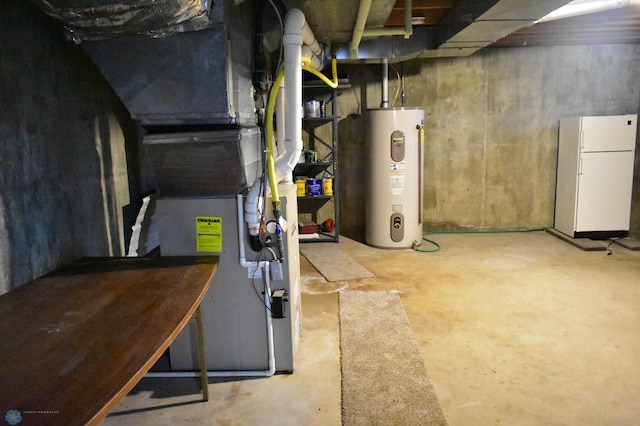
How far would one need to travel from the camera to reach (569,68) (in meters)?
5.20

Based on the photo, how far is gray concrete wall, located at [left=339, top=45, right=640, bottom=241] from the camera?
5.20m

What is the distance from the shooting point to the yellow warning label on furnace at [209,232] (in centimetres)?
228

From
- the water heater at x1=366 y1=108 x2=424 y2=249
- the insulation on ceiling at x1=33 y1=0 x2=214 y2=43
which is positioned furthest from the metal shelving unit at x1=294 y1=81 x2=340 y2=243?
the insulation on ceiling at x1=33 y1=0 x2=214 y2=43

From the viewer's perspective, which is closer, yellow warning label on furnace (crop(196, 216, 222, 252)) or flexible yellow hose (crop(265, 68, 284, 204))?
flexible yellow hose (crop(265, 68, 284, 204))

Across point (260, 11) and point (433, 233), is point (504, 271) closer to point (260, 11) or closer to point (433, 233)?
point (433, 233)

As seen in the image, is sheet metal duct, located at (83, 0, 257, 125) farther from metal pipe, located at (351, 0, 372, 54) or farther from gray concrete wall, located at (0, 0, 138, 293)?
metal pipe, located at (351, 0, 372, 54)

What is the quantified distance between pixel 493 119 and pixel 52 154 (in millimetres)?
4693

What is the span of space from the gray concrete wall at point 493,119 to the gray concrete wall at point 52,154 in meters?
3.17

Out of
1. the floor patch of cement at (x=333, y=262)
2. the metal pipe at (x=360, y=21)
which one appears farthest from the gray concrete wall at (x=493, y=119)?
the metal pipe at (x=360, y=21)

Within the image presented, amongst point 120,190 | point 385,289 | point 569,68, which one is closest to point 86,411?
point 120,190

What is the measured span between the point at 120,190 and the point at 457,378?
2158 mm

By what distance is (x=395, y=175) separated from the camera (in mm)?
4762

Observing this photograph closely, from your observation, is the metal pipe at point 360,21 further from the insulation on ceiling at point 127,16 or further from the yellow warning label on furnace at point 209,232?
the yellow warning label on furnace at point 209,232

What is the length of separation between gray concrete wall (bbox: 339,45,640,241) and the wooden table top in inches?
141
